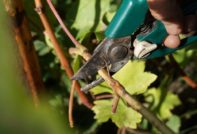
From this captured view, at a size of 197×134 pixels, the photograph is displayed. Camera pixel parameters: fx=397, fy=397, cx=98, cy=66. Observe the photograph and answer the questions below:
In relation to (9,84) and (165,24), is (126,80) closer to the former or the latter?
(165,24)

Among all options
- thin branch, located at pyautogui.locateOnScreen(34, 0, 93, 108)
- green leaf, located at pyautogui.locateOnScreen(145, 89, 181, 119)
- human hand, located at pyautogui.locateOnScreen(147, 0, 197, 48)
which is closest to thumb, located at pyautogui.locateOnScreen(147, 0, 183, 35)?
human hand, located at pyautogui.locateOnScreen(147, 0, 197, 48)

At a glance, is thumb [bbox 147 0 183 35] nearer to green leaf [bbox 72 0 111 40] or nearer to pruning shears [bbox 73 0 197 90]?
pruning shears [bbox 73 0 197 90]

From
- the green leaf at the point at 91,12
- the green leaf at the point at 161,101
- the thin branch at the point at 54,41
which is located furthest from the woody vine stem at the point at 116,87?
the green leaf at the point at 161,101

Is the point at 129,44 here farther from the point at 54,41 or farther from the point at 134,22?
the point at 54,41

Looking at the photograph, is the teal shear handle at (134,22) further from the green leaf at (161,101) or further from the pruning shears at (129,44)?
the green leaf at (161,101)

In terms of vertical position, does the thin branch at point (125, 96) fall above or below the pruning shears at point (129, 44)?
below

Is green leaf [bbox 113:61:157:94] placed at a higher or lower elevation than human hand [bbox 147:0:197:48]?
lower
